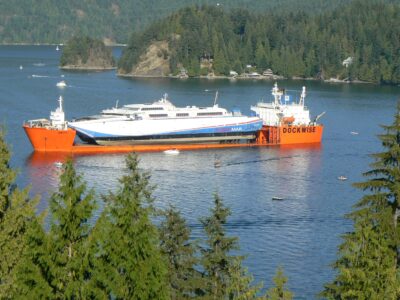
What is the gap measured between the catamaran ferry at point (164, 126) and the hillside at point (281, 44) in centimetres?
5266

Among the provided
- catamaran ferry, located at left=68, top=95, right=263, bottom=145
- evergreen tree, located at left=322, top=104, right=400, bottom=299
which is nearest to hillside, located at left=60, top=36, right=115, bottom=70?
catamaran ferry, located at left=68, top=95, right=263, bottom=145

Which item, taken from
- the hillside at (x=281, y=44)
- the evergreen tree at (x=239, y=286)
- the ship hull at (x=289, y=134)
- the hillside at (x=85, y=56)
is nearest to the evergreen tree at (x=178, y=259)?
the evergreen tree at (x=239, y=286)

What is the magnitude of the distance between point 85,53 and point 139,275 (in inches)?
4249

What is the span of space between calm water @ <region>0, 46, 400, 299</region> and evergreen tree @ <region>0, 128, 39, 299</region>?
10.4 ft

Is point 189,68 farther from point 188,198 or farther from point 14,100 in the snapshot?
point 188,198

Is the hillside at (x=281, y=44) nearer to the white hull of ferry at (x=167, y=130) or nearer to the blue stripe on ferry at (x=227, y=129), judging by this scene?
the blue stripe on ferry at (x=227, y=129)

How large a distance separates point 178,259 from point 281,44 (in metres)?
97.8

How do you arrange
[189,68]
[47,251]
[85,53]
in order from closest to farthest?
[47,251], [189,68], [85,53]

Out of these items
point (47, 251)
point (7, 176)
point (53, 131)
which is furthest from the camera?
point (53, 131)

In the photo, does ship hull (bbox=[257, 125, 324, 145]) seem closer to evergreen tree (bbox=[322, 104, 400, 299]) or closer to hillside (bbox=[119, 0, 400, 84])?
evergreen tree (bbox=[322, 104, 400, 299])

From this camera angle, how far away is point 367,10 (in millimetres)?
117875

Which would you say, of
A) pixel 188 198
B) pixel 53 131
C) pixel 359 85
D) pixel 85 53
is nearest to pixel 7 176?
pixel 188 198

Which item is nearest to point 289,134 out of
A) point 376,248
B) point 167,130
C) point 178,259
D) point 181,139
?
point 181,139

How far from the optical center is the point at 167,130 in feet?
154
